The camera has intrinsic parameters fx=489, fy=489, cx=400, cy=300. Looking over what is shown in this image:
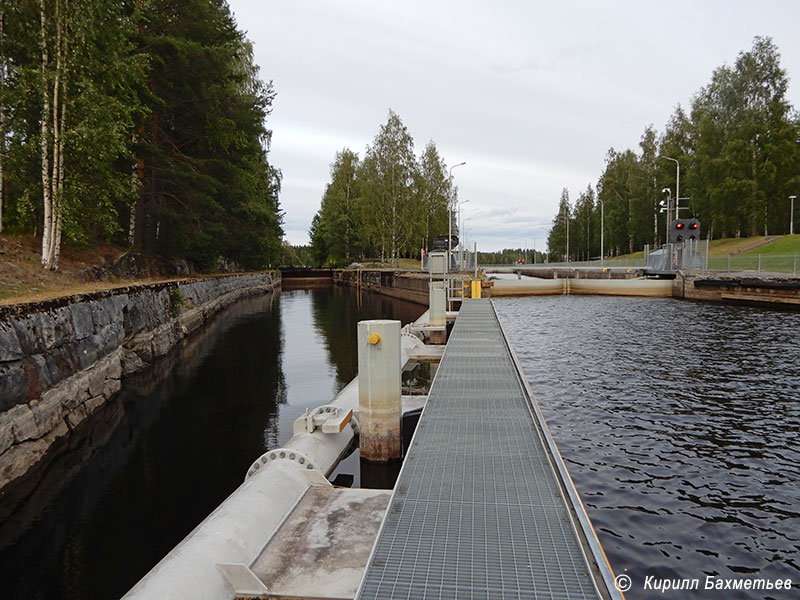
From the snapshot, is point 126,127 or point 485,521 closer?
point 485,521

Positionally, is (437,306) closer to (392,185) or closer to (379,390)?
(379,390)

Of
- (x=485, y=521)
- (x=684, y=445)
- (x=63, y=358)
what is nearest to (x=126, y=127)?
(x=63, y=358)

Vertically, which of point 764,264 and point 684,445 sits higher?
point 764,264

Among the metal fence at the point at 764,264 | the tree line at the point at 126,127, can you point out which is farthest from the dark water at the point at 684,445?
the tree line at the point at 126,127

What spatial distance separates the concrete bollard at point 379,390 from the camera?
27.8ft

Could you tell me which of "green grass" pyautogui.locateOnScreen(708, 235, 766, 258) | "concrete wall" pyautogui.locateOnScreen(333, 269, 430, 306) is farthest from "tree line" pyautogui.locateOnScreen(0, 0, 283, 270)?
"green grass" pyautogui.locateOnScreen(708, 235, 766, 258)

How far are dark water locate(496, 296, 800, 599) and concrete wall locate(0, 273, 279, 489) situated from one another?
9435mm

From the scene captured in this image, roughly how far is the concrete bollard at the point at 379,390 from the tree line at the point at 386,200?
57610mm

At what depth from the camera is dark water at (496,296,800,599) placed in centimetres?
609

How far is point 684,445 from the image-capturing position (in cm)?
930

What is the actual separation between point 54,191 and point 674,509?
61.9 ft

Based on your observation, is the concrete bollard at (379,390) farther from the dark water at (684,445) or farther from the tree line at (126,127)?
the tree line at (126,127)

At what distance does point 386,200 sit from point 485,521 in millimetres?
62522

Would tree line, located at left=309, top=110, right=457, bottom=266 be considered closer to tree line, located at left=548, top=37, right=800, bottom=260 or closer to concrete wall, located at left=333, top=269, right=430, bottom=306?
concrete wall, located at left=333, top=269, right=430, bottom=306
